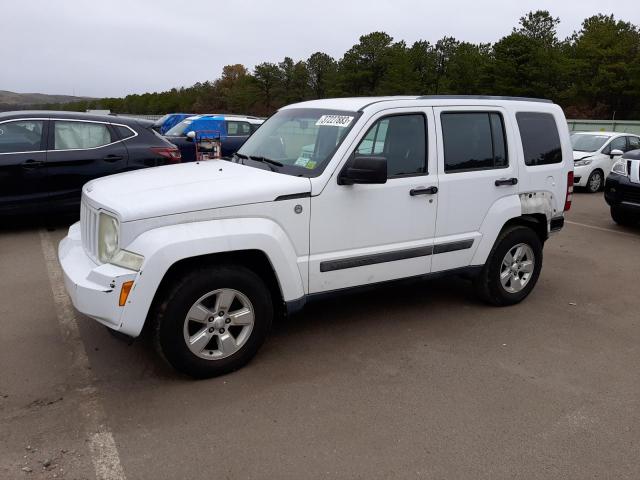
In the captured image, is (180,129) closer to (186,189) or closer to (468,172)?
(468,172)

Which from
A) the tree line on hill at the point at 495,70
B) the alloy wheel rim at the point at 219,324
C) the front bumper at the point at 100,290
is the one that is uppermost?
the tree line on hill at the point at 495,70

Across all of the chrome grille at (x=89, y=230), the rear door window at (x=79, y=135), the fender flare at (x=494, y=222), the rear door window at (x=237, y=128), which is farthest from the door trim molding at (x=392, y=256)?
the rear door window at (x=237, y=128)

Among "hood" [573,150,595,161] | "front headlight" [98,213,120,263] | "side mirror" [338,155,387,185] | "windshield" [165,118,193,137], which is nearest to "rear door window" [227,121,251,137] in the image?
"windshield" [165,118,193,137]

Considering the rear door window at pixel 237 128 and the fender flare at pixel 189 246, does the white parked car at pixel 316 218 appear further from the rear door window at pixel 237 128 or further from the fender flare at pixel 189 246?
the rear door window at pixel 237 128

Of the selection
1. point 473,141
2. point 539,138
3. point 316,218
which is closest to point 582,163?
point 539,138

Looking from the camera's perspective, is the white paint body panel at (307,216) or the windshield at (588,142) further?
the windshield at (588,142)

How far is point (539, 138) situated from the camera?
5188 millimetres

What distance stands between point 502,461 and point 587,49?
51.2 metres

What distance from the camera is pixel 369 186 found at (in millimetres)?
4102

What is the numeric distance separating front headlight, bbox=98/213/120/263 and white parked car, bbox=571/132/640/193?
12125mm

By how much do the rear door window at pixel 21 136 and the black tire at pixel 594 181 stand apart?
39.0 feet

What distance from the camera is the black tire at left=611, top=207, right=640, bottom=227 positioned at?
9.19 m

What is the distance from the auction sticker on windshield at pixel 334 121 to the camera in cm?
418

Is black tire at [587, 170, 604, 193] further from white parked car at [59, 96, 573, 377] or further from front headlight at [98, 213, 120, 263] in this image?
front headlight at [98, 213, 120, 263]
